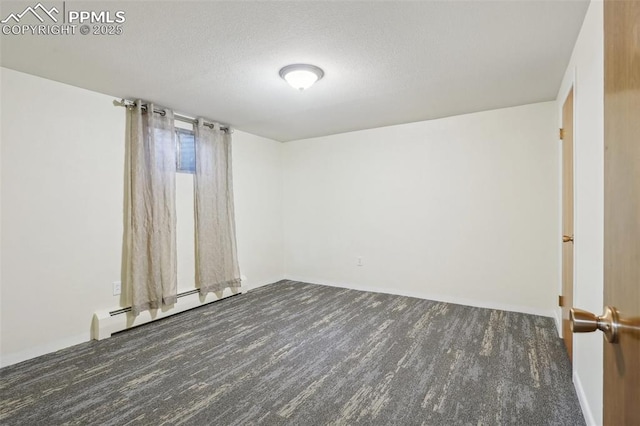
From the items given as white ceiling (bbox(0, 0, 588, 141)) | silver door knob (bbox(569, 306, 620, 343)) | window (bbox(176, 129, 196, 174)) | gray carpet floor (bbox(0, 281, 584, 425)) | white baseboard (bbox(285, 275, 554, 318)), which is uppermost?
white ceiling (bbox(0, 0, 588, 141))

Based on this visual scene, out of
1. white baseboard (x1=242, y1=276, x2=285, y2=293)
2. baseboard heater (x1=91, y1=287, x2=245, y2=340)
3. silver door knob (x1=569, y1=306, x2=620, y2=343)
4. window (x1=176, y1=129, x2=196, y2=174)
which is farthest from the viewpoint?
white baseboard (x1=242, y1=276, x2=285, y2=293)

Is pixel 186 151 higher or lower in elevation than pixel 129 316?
higher

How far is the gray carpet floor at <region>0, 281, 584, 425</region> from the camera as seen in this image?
5.82 ft

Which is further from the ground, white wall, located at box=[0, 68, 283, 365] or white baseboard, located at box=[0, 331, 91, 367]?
white wall, located at box=[0, 68, 283, 365]

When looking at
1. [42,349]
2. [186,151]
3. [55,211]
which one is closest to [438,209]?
[186,151]

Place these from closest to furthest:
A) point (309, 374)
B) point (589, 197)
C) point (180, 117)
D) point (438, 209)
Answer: point (589, 197), point (309, 374), point (180, 117), point (438, 209)

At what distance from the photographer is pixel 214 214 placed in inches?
153

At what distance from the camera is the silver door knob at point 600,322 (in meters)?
0.58

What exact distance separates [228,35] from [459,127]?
112 inches

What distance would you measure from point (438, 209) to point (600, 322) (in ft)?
11.1

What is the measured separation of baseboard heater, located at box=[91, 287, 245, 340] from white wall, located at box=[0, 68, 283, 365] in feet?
0.27

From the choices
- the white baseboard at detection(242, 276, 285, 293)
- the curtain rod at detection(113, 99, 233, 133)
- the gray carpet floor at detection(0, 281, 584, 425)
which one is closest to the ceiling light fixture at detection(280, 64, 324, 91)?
the curtain rod at detection(113, 99, 233, 133)

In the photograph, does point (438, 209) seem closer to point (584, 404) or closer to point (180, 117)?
point (584, 404)

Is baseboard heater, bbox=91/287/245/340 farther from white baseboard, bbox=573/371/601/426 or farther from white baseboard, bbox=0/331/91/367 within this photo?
white baseboard, bbox=573/371/601/426
